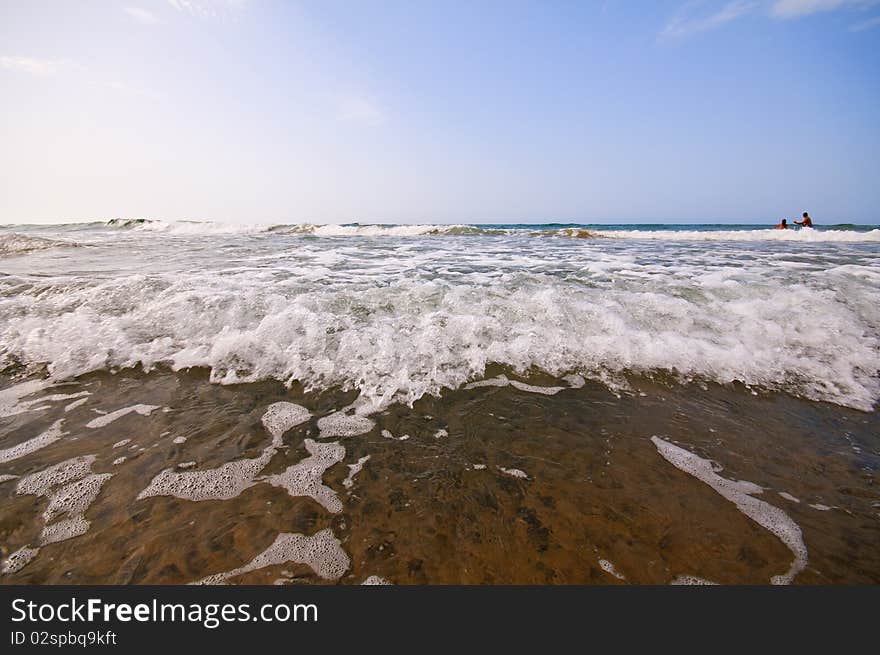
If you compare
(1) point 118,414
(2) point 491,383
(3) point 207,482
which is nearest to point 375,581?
(3) point 207,482

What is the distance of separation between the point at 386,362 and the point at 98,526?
6.14 feet

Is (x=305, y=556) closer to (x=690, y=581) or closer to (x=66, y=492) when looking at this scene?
(x=66, y=492)

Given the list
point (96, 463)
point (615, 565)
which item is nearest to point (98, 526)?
point (96, 463)

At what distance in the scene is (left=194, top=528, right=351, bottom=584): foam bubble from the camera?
1323mm

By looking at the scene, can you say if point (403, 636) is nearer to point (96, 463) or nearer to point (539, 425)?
point (539, 425)

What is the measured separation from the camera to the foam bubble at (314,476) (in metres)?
1.69

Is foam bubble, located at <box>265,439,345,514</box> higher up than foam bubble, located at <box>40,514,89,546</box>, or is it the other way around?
foam bubble, located at <box>265,439,345,514</box>

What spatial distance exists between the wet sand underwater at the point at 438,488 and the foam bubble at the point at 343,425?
23 millimetres

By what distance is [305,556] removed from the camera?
1.39 metres

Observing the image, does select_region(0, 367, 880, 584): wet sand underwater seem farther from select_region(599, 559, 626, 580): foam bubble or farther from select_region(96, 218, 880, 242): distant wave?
select_region(96, 218, 880, 242): distant wave

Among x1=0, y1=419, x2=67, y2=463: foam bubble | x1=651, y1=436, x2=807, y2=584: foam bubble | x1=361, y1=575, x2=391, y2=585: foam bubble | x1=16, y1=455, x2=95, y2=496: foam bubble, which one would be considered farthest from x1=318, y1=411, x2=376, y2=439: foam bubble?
x1=651, y1=436, x2=807, y2=584: foam bubble

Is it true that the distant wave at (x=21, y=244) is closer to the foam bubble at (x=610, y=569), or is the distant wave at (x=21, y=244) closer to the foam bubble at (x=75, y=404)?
the foam bubble at (x=75, y=404)

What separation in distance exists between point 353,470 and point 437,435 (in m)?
0.53

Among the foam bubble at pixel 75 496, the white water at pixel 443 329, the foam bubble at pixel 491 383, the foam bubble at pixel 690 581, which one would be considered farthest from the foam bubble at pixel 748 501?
the foam bubble at pixel 75 496
